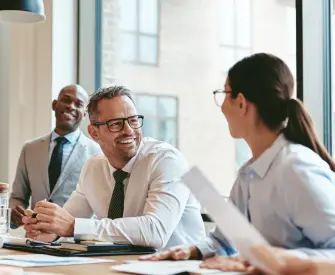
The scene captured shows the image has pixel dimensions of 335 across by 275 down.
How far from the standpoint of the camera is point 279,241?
216 centimetres

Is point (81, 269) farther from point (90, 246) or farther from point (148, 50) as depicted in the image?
point (148, 50)

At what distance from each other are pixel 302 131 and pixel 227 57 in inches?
90.9

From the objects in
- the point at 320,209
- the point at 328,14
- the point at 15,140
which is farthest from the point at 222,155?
the point at 320,209

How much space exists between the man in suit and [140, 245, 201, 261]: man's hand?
232 cm

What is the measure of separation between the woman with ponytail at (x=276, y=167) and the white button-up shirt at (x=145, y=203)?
1.59ft

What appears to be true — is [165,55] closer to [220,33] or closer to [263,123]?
[220,33]

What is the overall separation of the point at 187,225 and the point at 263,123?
0.97m

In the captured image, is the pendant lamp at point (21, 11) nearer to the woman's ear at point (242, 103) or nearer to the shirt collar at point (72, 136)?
the shirt collar at point (72, 136)

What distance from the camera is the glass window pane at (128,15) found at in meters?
5.23

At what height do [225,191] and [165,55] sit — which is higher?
[165,55]

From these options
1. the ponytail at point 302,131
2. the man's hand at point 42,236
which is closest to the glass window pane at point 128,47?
the man's hand at point 42,236

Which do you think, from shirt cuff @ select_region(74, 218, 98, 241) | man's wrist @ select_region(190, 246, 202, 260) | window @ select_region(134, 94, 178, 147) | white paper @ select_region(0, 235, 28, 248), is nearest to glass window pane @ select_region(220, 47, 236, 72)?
window @ select_region(134, 94, 178, 147)

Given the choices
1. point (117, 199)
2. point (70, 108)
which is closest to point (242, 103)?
point (117, 199)

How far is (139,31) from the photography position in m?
5.17
